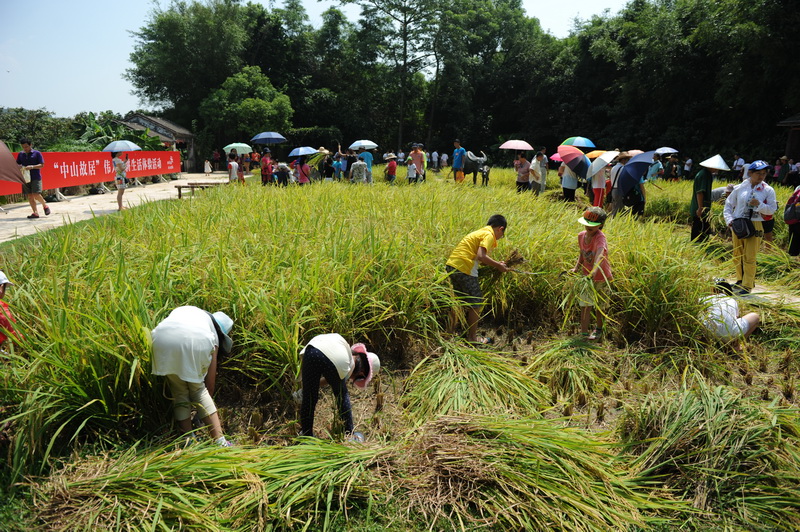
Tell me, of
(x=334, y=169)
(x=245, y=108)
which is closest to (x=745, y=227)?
(x=334, y=169)

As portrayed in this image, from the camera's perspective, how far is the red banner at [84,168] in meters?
11.8

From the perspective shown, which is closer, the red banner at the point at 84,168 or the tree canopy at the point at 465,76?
the red banner at the point at 84,168

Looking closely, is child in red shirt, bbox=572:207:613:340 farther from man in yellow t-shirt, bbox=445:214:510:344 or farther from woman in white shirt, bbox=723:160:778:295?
woman in white shirt, bbox=723:160:778:295

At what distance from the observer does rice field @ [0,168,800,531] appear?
252 cm

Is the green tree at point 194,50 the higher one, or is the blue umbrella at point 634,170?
the green tree at point 194,50

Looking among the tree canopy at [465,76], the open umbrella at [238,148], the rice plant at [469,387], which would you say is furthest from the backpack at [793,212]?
the open umbrella at [238,148]

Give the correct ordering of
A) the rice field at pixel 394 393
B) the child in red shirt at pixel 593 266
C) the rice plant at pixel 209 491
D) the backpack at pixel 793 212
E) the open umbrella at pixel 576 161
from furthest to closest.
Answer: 1. the open umbrella at pixel 576 161
2. the backpack at pixel 793 212
3. the child in red shirt at pixel 593 266
4. the rice field at pixel 394 393
5. the rice plant at pixel 209 491

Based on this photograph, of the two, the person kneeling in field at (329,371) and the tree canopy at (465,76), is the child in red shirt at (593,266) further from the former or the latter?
the tree canopy at (465,76)

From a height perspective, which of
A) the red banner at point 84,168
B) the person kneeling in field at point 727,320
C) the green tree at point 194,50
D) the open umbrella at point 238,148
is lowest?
the person kneeling in field at point 727,320

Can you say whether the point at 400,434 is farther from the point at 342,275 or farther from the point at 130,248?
the point at 130,248

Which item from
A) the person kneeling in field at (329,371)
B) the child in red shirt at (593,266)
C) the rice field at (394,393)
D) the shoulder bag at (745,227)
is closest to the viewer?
the rice field at (394,393)

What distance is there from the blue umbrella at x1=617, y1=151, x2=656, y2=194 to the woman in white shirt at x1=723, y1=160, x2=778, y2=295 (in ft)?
5.76

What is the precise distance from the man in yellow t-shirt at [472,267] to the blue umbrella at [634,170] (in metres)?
4.05

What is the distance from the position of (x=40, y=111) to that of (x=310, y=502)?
30.0 metres
